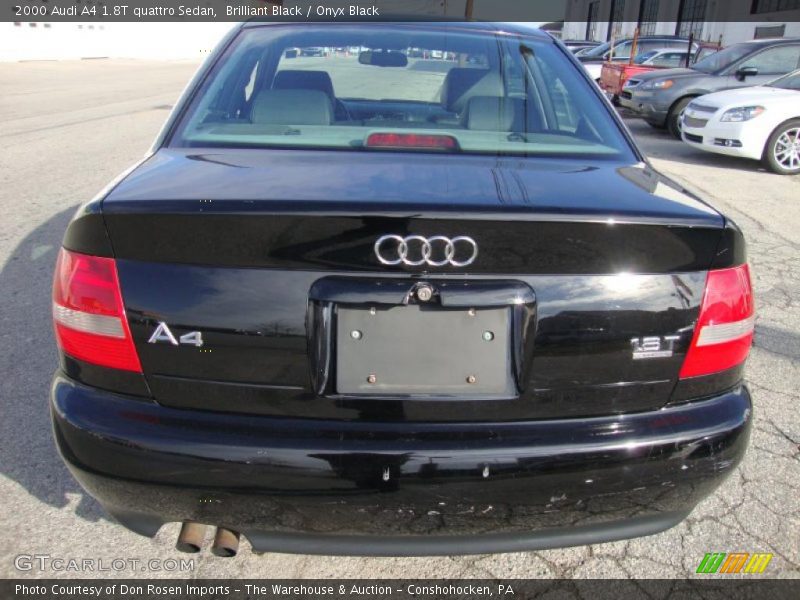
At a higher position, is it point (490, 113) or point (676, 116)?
point (490, 113)

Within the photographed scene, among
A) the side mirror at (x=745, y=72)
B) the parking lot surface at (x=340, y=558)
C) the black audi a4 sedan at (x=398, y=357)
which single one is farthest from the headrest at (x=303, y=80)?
the side mirror at (x=745, y=72)

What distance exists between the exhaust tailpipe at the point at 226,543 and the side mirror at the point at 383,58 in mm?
1966

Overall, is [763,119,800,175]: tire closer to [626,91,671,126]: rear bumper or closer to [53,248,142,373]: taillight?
[626,91,671,126]: rear bumper

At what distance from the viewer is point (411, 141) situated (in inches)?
A: 80.9

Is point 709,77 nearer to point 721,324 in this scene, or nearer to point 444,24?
point 444,24

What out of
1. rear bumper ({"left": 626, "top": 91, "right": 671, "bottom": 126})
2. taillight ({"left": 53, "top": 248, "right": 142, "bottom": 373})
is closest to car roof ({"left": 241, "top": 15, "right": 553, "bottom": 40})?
taillight ({"left": 53, "top": 248, "right": 142, "bottom": 373})

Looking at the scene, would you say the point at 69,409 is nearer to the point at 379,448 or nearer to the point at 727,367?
the point at 379,448

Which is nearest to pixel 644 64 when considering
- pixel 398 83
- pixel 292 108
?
pixel 398 83

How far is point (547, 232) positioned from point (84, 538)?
179cm

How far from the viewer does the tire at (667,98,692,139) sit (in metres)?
11.0

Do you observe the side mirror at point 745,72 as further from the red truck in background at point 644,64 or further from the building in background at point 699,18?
the building in background at point 699,18

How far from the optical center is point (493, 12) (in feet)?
95.8

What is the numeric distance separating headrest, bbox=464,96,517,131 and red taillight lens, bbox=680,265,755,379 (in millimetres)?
998

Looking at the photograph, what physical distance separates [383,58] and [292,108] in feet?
2.07
